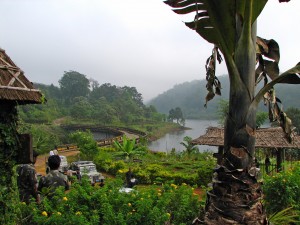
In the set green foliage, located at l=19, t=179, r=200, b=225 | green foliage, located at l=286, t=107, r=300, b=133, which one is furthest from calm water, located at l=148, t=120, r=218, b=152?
green foliage, located at l=19, t=179, r=200, b=225

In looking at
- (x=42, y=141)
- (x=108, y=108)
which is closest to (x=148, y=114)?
(x=108, y=108)

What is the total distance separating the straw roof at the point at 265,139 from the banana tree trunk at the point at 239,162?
11811 millimetres

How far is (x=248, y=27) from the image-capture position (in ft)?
9.18

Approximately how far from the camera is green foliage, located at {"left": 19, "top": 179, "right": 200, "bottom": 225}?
4109 mm

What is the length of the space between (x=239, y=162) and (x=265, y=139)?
44.1 ft

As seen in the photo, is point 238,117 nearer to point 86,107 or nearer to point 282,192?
point 282,192

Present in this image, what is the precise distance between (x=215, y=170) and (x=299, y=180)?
3686 mm

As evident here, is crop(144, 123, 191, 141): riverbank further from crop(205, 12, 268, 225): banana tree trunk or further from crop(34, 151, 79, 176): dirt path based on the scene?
crop(205, 12, 268, 225): banana tree trunk

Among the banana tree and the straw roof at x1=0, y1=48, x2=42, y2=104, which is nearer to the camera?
the banana tree

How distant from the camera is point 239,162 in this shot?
2.79 metres

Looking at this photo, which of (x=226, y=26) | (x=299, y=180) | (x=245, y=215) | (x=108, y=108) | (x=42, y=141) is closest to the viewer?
(x=245, y=215)

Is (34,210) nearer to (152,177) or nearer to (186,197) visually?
(186,197)

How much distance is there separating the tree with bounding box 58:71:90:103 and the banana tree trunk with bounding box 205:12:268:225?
3254 inches

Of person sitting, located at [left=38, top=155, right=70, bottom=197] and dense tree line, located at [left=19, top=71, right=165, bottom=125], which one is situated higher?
dense tree line, located at [left=19, top=71, right=165, bottom=125]
